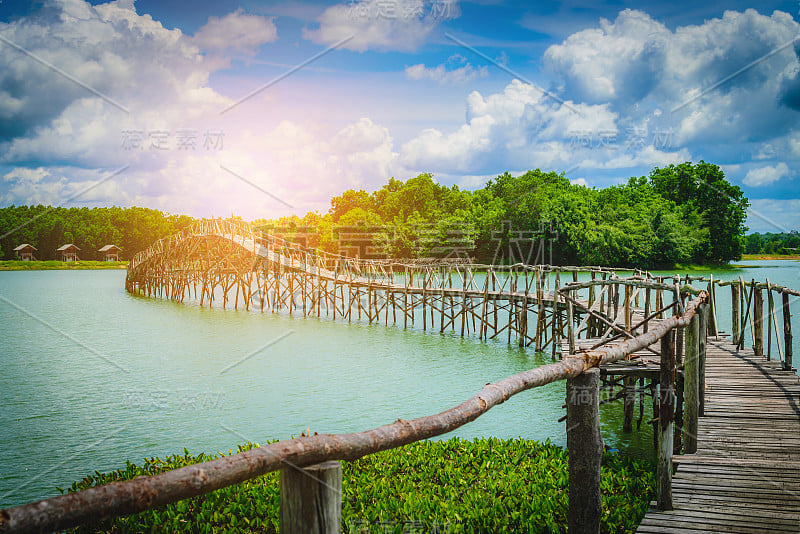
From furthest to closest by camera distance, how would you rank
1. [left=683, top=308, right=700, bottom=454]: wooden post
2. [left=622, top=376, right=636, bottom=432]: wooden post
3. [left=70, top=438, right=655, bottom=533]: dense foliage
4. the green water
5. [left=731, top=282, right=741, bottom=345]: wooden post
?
[left=731, top=282, right=741, bottom=345]: wooden post < the green water < [left=622, top=376, right=636, bottom=432]: wooden post < [left=683, top=308, right=700, bottom=454]: wooden post < [left=70, top=438, right=655, bottom=533]: dense foliage

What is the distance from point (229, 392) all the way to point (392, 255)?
39764 mm

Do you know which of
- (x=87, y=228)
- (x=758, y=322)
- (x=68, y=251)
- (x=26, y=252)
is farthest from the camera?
(x=87, y=228)

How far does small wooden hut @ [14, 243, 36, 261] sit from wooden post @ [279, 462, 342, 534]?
64048 mm

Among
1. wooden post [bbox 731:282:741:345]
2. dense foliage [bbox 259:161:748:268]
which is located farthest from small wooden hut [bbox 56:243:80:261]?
wooden post [bbox 731:282:741:345]

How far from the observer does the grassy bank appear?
5708 cm

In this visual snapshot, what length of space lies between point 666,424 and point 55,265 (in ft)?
235

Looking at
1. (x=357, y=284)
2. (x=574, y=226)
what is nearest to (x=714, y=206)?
(x=574, y=226)

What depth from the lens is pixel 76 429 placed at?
431 inches

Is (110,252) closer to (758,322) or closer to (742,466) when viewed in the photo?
(758,322)

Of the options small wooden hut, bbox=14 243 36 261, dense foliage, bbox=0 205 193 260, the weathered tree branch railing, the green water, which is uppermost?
dense foliage, bbox=0 205 193 260

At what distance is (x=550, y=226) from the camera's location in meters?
47.1

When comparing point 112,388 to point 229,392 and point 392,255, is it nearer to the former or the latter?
point 229,392

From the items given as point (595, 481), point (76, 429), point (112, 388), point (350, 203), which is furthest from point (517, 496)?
point (350, 203)

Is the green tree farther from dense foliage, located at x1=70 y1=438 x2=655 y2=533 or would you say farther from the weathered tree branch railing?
the weathered tree branch railing
